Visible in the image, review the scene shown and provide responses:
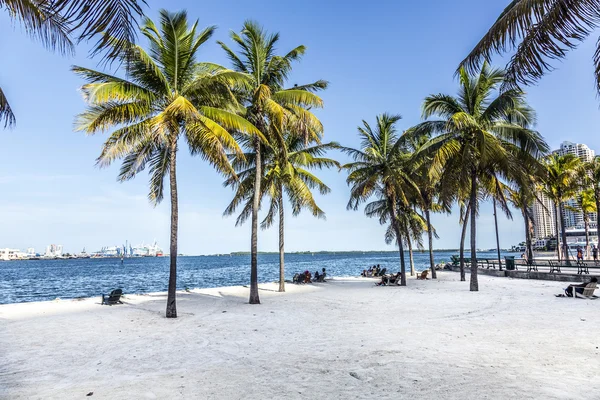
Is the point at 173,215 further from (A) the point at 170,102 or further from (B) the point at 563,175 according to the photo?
(B) the point at 563,175

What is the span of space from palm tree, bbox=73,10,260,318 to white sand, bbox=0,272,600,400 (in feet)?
10.8

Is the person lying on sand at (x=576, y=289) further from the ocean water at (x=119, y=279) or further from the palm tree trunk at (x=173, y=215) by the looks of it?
the ocean water at (x=119, y=279)

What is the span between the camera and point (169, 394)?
5.20 m

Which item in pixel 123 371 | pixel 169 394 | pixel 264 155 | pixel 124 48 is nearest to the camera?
pixel 124 48

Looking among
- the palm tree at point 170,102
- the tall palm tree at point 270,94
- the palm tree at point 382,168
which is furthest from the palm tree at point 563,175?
the palm tree at point 170,102

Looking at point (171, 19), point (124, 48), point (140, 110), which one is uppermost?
point (171, 19)

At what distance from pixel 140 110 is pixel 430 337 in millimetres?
11044

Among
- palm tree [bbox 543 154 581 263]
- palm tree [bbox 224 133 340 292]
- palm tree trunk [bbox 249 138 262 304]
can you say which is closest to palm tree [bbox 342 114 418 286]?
palm tree [bbox 224 133 340 292]

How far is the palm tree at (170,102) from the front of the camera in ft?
37.8

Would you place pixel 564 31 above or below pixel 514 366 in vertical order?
above

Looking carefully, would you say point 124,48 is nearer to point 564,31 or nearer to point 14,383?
point 14,383

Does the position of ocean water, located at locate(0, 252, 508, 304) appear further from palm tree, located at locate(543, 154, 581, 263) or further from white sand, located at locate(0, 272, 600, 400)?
palm tree, located at locate(543, 154, 581, 263)

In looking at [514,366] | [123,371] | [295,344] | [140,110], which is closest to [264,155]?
[140,110]

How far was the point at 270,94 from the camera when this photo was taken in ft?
48.4
